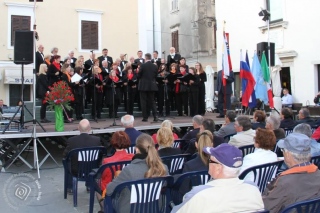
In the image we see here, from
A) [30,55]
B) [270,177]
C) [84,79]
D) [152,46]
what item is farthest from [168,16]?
[270,177]

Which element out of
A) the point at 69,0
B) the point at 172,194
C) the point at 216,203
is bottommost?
the point at 172,194

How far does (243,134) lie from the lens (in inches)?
255

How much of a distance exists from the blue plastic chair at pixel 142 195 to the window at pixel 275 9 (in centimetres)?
1860

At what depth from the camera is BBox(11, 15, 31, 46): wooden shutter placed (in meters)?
20.1

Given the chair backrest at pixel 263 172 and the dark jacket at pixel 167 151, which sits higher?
the dark jacket at pixel 167 151

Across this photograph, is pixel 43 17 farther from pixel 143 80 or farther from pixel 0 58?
pixel 143 80

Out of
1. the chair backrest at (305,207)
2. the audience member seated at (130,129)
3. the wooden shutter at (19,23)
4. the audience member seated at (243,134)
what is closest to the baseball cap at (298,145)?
the chair backrest at (305,207)

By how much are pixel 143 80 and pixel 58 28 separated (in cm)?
1130

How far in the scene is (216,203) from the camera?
8.51 ft

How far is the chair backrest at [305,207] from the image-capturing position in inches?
118

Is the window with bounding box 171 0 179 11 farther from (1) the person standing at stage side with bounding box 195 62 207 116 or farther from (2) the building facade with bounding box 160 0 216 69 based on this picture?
(1) the person standing at stage side with bounding box 195 62 207 116

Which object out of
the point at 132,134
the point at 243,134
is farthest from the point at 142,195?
the point at 132,134

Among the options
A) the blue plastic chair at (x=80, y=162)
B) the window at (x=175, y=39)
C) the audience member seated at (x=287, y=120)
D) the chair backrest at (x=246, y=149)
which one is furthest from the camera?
the window at (x=175, y=39)

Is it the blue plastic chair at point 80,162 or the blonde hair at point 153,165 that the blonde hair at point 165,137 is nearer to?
the blonde hair at point 153,165
